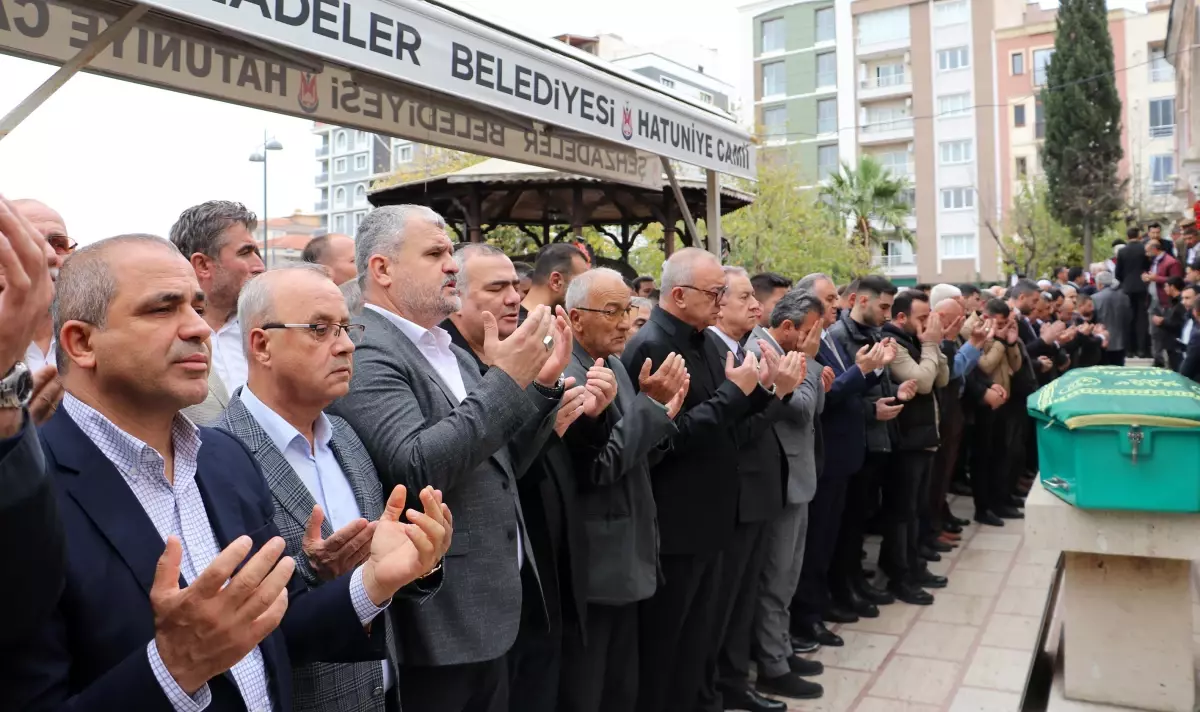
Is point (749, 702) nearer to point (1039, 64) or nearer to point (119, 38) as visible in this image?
point (119, 38)

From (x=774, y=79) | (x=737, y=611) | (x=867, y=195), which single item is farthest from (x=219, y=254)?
(x=774, y=79)

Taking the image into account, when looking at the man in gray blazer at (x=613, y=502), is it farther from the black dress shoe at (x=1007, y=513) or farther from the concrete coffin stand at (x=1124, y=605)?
the black dress shoe at (x=1007, y=513)

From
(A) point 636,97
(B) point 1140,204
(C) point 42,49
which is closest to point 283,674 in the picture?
(C) point 42,49

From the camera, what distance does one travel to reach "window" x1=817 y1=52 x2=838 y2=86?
2120 inches

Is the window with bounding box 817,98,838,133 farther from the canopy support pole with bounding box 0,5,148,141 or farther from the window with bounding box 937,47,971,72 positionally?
the canopy support pole with bounding box 0,5,148,141

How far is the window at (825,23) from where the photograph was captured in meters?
54.0

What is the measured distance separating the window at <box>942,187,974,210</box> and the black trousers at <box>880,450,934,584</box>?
4731cm

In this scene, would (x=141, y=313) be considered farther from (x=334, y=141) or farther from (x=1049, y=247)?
(x=334, y=141)

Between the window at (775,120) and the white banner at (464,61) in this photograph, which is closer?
the white banner at (464,61)

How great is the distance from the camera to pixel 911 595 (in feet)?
→ 19.6

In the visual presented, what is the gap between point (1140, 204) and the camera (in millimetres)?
32688

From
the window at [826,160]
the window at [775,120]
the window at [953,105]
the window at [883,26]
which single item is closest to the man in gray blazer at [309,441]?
the window at [953,105]

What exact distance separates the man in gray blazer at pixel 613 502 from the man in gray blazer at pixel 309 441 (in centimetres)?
101

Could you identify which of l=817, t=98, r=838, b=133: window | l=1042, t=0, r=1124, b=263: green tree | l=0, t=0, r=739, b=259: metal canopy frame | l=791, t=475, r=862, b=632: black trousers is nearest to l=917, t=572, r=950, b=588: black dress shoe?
l=791, t=475, r=862, b=632: black trousers
